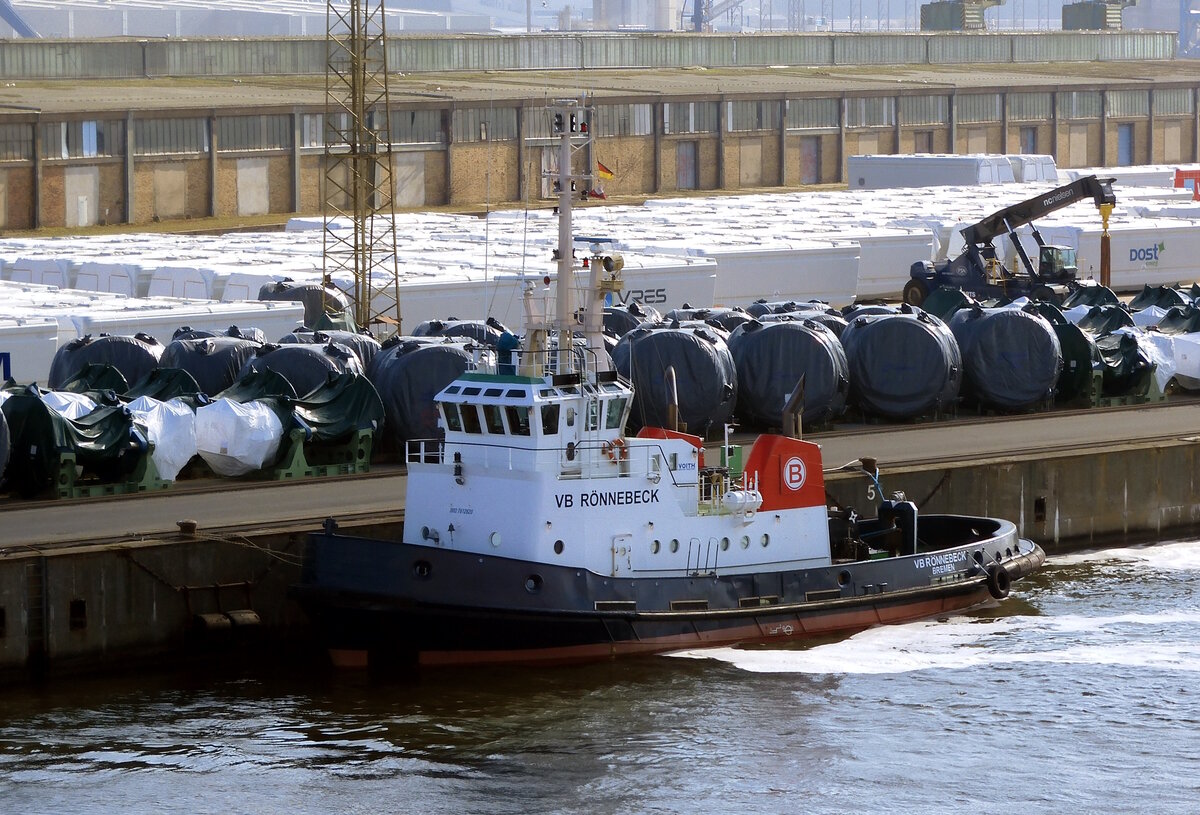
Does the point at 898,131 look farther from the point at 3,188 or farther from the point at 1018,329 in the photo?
the point at 1018,329

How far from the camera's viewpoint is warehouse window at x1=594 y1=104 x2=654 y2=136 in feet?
294

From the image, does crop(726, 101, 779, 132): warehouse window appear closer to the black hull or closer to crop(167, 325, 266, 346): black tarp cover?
crop(167, 325, 266, 346): black tarp cover

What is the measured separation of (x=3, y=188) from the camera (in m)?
71.9

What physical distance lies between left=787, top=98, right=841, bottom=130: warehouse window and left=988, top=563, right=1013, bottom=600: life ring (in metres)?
70.5

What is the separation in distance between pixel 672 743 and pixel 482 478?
175 inches

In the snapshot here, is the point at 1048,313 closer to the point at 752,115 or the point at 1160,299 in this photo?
the point at 1160,299

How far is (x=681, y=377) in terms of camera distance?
107 ft

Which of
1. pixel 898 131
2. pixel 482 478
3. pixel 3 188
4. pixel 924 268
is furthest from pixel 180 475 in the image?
pixel 898 131

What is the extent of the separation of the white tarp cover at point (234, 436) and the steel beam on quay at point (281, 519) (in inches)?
26.2

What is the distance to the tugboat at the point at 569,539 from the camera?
75.0 feet

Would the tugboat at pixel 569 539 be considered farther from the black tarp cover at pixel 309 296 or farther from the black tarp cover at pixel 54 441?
the black tarp cover at pixel 309 296

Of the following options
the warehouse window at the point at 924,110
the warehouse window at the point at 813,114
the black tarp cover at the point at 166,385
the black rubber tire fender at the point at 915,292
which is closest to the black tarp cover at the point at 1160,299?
the black rubber tire fender at the point at 915,292

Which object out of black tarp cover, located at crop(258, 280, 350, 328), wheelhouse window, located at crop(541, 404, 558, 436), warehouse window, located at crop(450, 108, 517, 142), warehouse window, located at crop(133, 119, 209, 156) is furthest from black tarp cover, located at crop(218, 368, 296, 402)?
warehouse window, located at crop(450, 108, 517, 142)

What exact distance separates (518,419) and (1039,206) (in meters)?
32.0
